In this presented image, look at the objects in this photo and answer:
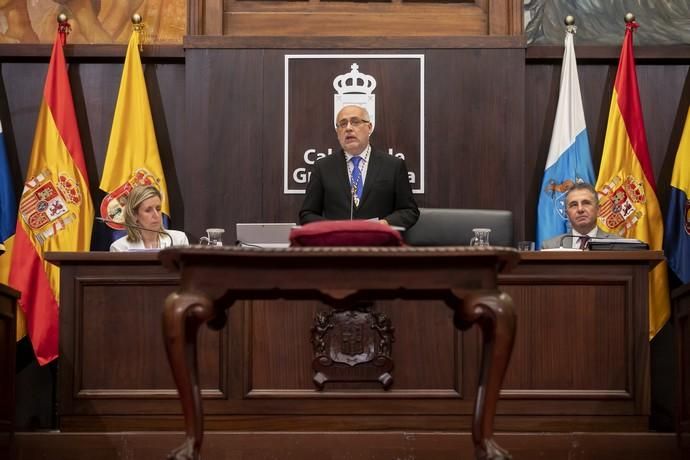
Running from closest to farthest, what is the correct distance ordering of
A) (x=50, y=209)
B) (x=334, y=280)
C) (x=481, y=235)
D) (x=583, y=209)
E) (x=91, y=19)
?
(x=334, y=280)
(x=481, y=235)
(x=583, y=209)
(x=50, y=209)
(x=91, y=19)

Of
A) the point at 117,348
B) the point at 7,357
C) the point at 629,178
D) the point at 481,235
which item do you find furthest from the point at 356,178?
the point at 7,357

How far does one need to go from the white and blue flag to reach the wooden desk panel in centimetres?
205

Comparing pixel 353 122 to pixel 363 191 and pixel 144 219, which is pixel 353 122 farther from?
pixel 144 219

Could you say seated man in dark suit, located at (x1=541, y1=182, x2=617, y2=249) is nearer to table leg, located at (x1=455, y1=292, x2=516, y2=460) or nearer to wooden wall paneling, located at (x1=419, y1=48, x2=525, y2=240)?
wooden wall paneling, located at (x1=419, y1=48, x2=525, y2=240)

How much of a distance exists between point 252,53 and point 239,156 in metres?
0.70

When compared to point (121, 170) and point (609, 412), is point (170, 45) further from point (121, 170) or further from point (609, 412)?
point (609, 412)

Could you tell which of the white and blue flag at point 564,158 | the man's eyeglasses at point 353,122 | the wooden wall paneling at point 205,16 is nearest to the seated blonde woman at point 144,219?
the man's eyeglasses at point 353,122

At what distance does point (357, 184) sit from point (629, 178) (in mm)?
2016

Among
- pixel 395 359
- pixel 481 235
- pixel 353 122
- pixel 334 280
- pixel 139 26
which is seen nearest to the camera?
pixel 334 280

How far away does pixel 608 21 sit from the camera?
292 inches

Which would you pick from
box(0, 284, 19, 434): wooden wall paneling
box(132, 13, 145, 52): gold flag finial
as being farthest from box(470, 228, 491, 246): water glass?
box(132, 13, 145, 52): gold flag finial

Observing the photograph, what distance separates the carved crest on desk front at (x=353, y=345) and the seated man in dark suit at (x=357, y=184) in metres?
1.22

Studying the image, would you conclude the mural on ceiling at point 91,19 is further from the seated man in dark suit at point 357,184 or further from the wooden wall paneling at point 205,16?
the seated man in dark suit at point 357,184

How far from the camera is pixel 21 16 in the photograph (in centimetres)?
739
